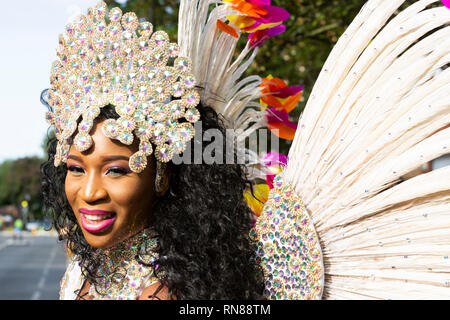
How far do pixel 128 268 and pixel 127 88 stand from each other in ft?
2.36

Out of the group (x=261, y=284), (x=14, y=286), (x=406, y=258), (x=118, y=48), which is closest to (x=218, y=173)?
(x=261, y=284)

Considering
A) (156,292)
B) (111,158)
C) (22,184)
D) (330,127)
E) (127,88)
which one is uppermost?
(22,184)

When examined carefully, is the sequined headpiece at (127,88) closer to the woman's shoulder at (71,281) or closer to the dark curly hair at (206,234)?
the dark curly hair at (206,234)

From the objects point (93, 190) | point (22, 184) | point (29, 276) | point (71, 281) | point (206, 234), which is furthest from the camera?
point (22, 184)

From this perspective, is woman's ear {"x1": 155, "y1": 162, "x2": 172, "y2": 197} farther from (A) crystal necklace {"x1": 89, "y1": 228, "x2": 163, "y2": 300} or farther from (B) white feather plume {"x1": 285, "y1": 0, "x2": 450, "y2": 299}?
(B) white feather plume {"x1": 285, "y1": 0, "x2": 450, "y2": 299}

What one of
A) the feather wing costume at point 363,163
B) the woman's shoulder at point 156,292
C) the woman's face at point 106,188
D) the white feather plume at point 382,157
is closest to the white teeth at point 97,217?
the woman's face at point 106,188

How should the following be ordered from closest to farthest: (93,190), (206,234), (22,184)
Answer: (93,190) → (206,234) → (22,184)

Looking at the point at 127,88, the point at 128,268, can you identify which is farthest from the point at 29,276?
the point at 127,88

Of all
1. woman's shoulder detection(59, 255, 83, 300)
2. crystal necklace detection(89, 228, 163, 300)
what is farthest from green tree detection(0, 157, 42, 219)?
crystal necklace detection(89, 228, 163, 300)

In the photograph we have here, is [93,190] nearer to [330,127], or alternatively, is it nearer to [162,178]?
[162,178]

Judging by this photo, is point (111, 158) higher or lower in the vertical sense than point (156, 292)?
higher

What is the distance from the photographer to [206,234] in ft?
7.27

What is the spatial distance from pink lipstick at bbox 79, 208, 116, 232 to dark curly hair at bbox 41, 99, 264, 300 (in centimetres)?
22

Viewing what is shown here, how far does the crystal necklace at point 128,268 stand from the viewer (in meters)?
2.26
